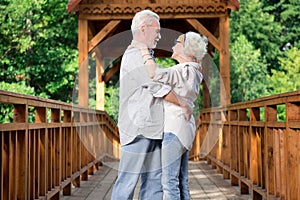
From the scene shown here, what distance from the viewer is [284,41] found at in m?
28.2

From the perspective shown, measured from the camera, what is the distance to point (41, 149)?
4164mm

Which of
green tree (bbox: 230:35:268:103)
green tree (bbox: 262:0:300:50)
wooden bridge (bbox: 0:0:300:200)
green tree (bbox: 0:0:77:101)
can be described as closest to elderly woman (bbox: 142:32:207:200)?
wooden bridge (bbox: 0:0:300:200)

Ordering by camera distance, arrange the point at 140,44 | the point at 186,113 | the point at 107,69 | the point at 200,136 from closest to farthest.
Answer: the point at 140,44, the point at 186,113, the point at 200,136, the point at 107,69

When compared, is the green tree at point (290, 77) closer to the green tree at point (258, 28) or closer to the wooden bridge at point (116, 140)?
the green tree at point (258, 28)

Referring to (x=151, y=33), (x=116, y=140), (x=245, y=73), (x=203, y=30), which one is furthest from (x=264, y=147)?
(x=245, y=73)

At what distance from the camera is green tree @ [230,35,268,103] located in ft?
79.0

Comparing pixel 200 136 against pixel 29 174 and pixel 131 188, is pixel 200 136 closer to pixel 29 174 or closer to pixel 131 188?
pixel 29 174

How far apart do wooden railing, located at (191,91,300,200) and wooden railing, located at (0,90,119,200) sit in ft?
6.13

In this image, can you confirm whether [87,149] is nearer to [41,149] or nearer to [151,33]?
[41,149]

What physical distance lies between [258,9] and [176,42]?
1020 inches

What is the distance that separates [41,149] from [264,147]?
1.94 metres

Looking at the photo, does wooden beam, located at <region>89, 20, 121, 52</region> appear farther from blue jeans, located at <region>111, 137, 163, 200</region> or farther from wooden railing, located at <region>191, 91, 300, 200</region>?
blue jeans, located at <region>111, 137, 163, 200</region>

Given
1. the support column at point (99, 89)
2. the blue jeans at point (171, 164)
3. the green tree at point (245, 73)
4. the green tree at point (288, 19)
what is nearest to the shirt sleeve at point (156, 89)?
the blue jeans at point (171, 164)

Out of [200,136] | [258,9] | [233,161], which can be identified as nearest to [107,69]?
[200,136]
